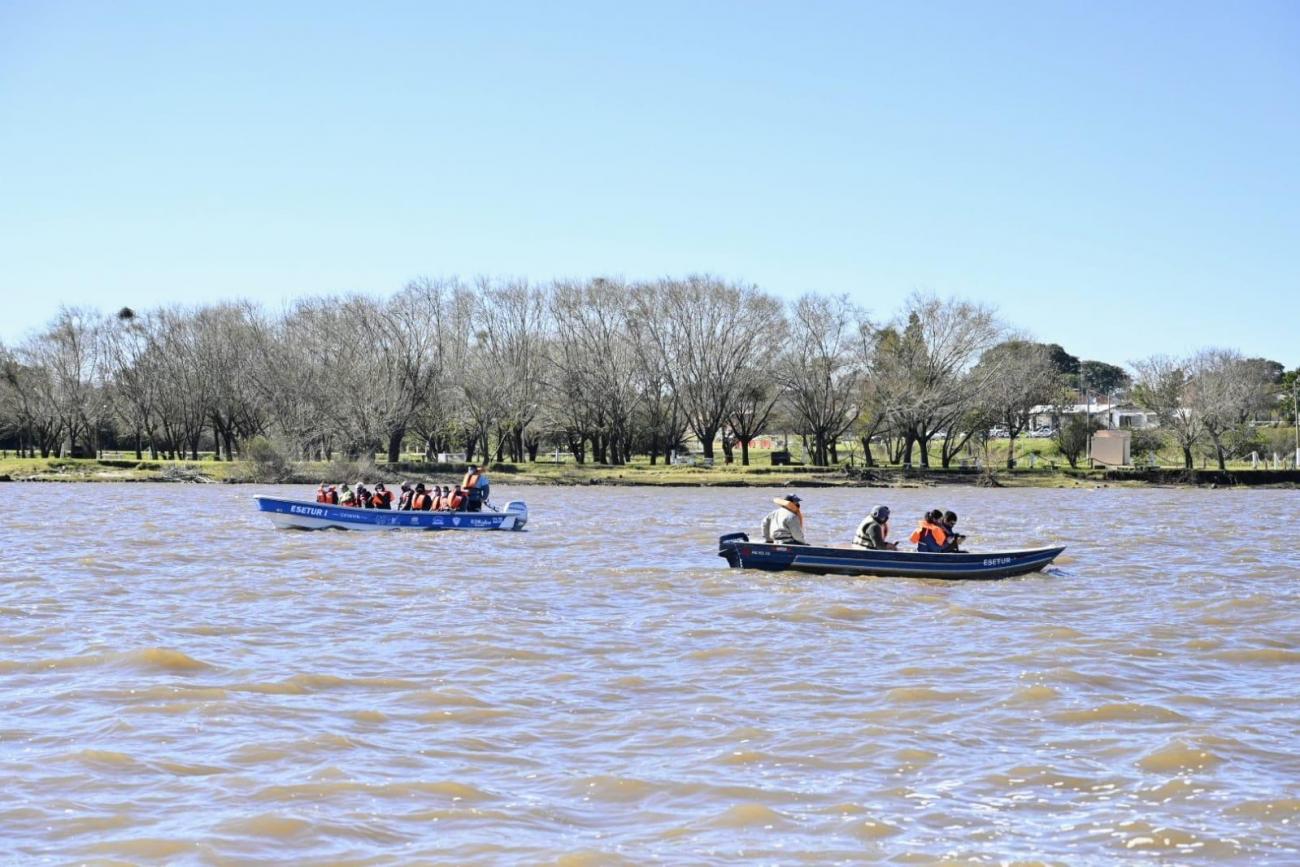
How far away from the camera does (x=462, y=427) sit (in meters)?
82.8

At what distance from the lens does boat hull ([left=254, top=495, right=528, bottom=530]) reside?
36.0 meters

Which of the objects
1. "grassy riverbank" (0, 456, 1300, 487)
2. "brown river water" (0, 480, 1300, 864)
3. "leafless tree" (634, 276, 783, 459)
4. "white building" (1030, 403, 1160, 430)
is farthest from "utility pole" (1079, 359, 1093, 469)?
"brown river water" (0, 480, 1300, 864)

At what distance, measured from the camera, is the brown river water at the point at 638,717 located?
943cm

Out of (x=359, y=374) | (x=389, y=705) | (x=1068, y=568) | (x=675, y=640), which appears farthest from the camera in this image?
(x=359, y=374)

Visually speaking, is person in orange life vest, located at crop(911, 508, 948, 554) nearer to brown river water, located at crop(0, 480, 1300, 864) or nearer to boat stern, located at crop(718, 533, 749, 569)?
brown river water, located at crop(0, 480, 1300, 864)

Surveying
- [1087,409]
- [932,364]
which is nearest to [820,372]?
[932,364]

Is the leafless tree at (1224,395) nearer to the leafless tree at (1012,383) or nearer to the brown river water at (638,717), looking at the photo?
the leafless tree at (1012,383)

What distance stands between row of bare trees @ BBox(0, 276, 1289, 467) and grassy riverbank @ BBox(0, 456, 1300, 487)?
4331 mm

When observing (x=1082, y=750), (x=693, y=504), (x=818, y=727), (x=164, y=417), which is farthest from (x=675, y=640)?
(x=164, y=417)

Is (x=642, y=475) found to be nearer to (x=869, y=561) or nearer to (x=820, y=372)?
(x=820, y=372)

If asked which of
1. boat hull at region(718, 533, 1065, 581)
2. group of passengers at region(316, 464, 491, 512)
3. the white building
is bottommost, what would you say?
boat hull at region(718, 533, 1065, 581)

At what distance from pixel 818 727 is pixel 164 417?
83.1 meters

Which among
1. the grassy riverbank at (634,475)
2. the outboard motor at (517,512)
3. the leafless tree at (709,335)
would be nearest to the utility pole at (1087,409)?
the grassy riverbank at (634,475)

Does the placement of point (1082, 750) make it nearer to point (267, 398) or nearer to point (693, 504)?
point (693, 504)
